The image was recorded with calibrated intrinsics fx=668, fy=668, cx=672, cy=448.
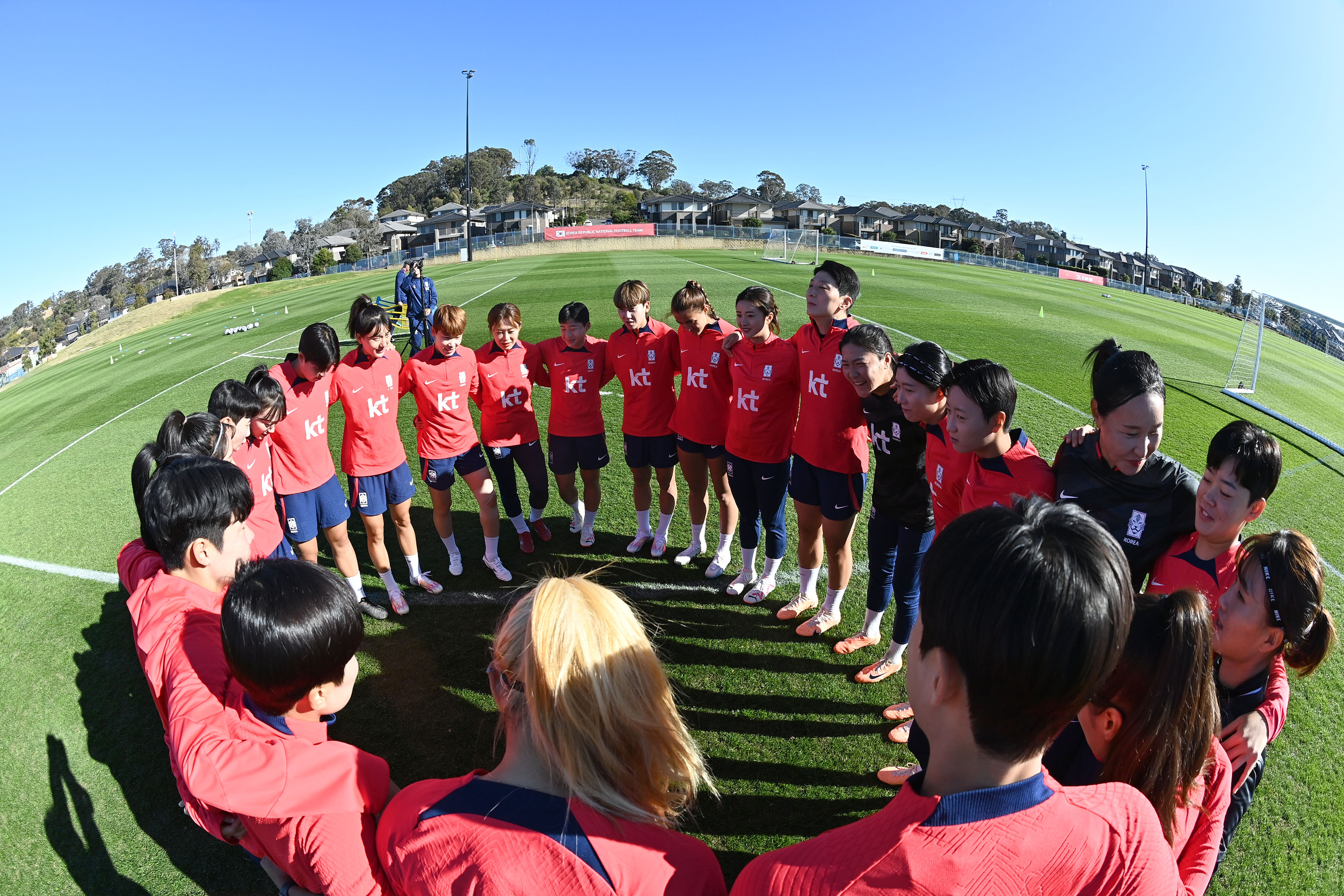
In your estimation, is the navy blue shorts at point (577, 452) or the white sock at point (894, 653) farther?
the navy blue shorts at point (577, 452)

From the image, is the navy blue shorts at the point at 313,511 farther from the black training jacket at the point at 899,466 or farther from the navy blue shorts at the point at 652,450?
the black training jacket at the point at 899,466

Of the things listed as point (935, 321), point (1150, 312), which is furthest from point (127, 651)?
point (1150, 312)

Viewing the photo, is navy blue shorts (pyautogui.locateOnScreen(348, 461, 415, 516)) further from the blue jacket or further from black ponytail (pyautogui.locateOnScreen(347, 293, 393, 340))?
the blue jacket

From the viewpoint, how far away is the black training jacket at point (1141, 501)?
2.70m

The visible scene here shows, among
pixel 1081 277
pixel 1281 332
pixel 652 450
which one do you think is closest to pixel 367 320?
pixel 652 450

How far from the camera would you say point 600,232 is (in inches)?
1849

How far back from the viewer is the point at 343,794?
1.71m

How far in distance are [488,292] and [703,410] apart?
17.1 meters

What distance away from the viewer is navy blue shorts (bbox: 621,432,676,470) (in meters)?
5.50

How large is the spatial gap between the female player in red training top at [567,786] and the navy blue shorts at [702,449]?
3.74 meters

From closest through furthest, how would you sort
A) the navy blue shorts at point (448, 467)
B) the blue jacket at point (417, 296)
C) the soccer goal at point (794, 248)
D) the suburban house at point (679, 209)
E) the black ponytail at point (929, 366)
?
the black ponytail at point (929, 366), the navy blue shorts at point (448, 467), the blue jacket at point (417, 296), the soccer goal at point (794, 248), the suburban house at point (679, 209)

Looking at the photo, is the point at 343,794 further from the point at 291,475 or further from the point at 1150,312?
the point at 1150,312

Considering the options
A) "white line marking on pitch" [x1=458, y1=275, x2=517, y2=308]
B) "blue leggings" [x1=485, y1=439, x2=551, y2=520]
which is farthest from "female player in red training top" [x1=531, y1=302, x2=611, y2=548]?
"white line marking on pitch" [x1=458, y1=275, x2=517, y2=308]

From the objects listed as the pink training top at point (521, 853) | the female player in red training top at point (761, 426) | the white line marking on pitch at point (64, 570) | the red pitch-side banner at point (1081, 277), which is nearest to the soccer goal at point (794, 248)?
the red pitch-side banner at point (1081, 277)
